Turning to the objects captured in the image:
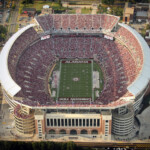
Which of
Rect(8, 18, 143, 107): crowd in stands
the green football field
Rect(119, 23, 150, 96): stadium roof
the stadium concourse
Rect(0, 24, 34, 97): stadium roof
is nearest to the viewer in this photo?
the stadium concourse

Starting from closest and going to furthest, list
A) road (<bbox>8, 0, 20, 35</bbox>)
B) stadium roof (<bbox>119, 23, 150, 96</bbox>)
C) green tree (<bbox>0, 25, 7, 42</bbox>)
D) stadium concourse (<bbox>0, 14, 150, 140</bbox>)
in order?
1. stadium concourse (<bbox>0, 14, 150, 140</bbox>)
2. stadium roof (<bbox>119, 23, 150, 96</bbox>)
3. green tree (<bbox>0, 25, 7, 42</bbox>)
4. road (<bbox>8, 0, 20, 35</bbox>)

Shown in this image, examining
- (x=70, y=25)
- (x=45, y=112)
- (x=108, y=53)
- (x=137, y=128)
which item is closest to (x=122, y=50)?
(x=108, y=53)

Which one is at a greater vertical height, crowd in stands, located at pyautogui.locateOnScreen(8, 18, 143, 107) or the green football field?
crowd in stands, located at pyautogui.locateOnScreen(8, 18, 143, 107)

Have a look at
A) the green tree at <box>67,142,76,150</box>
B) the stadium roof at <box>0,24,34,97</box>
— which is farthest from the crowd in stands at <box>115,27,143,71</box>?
the stadium roof at <box>0,24,34,97</box>

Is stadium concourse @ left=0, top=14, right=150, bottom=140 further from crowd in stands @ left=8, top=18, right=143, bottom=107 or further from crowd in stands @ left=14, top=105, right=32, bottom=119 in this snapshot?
crowd in stands @ left=14, top=105, right=32, bottom=119

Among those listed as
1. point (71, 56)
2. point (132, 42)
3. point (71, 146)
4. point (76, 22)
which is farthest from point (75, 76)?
point (71, 146)

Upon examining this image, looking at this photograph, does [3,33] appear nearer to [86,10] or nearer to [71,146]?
[86,10]
